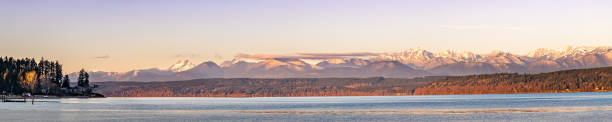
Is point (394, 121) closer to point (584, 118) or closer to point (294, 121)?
point (294, 121)

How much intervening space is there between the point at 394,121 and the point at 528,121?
1480 centimetres

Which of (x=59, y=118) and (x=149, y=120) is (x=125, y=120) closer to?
(x=149, y=120)

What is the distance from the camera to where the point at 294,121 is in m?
89.2

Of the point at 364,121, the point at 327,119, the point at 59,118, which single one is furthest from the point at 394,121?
the point at 59,118

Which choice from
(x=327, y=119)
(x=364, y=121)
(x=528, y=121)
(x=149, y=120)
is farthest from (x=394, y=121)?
(x=149, y=120)

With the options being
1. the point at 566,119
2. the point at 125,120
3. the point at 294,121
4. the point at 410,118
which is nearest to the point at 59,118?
the point at 125,120

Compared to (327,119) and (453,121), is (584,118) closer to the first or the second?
(453,121)

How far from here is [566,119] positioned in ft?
281

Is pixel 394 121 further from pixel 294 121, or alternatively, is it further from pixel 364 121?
pixel 294 121

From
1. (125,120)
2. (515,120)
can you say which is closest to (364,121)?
(515,120)

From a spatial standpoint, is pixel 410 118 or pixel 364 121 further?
pixel 410 118

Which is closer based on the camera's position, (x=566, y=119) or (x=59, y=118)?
(x=566, y=119)

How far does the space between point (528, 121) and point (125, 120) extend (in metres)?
46.1

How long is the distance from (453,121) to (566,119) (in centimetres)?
1276
